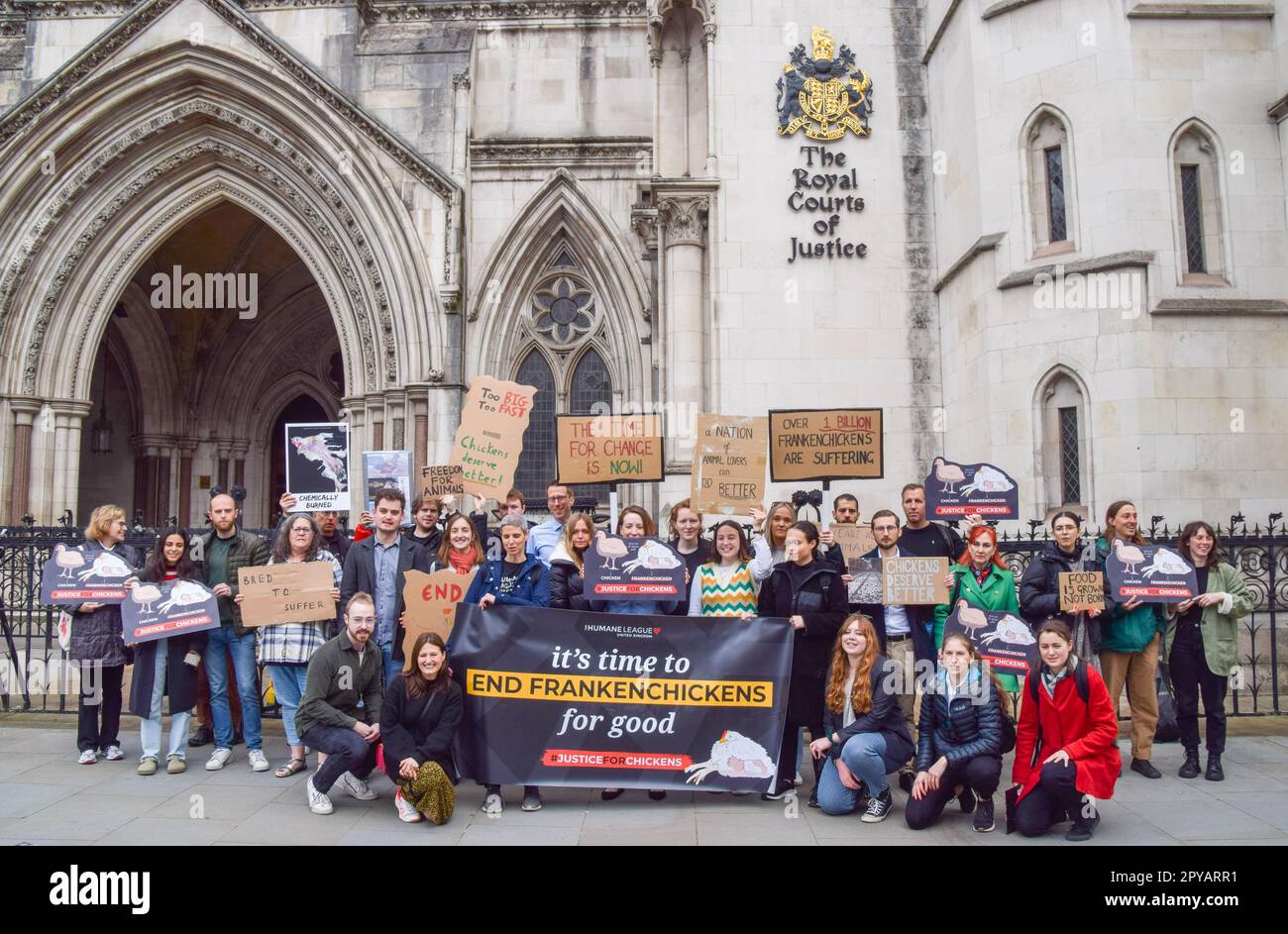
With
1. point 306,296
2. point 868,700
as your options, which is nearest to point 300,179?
point 306,296

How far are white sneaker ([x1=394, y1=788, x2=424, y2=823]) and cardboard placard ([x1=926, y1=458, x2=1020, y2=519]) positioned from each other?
5.20 meters

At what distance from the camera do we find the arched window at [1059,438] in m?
11.7

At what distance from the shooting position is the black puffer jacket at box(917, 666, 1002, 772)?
5.93 meters

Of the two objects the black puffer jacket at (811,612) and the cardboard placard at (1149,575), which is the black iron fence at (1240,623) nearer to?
the cardboard placard at (1149,575)

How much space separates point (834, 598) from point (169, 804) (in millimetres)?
4669

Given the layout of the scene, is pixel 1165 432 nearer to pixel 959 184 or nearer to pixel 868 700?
pixel 959 184

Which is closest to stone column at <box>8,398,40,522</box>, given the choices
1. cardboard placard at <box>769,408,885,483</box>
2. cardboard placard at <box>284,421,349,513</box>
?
cardboard placard at <box>284,421,349,513</box>

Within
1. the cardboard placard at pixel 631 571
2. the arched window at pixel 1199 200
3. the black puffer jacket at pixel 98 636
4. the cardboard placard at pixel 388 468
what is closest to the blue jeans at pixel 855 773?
the cardboard placard at pixel 631 571

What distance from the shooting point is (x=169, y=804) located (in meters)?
6.48

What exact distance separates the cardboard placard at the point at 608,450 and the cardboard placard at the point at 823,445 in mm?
1171

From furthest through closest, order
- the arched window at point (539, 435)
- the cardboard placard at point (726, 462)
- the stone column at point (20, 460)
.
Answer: the arched window at point (539, 435)
the stone column at point (20, 460)
the cardboard placard at point (726, 462)

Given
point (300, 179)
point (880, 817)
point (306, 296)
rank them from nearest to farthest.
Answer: point (880, 817) < point (300, 179) < point (306, 296)

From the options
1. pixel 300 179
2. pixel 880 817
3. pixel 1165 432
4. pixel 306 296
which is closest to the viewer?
pixel 880 817

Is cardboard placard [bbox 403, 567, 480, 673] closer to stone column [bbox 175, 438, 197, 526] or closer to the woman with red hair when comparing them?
the woman with red hair
